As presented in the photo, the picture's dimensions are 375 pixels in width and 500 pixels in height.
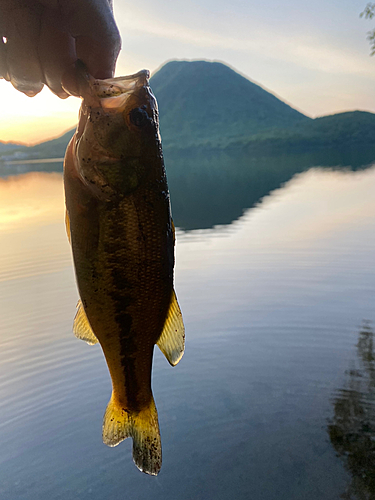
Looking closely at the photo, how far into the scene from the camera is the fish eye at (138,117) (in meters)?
2.18

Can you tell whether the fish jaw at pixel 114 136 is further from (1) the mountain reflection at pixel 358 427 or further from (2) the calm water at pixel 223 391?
(1) the mountain reflection at pixel 358 427

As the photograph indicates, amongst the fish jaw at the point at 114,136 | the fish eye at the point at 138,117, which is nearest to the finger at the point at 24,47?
the fish jaw at the point at 114,136

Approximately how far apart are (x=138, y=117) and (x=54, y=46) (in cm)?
60

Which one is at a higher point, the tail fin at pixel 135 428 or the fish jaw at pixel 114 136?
the fish jaw at pixel 114 136

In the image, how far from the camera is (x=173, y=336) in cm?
245

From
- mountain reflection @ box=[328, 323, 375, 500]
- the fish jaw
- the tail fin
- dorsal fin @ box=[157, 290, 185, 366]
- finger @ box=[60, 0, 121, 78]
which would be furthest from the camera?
mountain reflection @ box=[328, 323, 375, 500]

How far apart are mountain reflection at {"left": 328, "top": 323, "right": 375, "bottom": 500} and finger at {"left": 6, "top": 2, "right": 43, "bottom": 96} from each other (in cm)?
544

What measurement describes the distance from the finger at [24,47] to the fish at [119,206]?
1.10ft

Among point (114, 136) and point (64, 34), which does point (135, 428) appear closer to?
point (114, 136)

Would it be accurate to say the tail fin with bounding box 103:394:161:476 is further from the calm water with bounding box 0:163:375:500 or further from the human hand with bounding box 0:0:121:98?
the calm water with bounding box 0:163:375:500

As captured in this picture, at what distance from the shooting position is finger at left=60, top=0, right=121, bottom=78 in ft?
7.52

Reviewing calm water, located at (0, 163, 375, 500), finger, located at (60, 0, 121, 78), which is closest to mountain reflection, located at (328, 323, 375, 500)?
calm water, located at (0, 163, 375, 500)

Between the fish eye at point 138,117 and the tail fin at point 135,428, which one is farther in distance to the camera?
the tail fin at point 135,428

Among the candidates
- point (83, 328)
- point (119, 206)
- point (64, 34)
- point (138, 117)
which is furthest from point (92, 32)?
point (83, 328)
